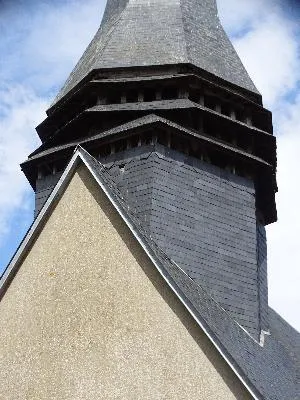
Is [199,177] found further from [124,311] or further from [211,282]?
[124,311]

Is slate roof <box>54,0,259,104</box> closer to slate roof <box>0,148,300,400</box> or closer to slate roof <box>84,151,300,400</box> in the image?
slate roof <box>0,148,300,400</box>

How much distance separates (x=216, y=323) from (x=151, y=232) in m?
2.46

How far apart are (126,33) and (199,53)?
6.31ft

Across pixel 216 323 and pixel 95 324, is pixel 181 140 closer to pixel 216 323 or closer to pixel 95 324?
pixel 216 323

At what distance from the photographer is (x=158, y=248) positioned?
12.0 m

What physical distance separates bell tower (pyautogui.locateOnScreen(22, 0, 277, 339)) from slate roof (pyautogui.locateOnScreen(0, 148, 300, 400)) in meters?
0.58

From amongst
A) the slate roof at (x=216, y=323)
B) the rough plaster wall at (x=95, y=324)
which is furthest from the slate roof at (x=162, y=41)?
the rough plaster wall at (x=95, y=324)

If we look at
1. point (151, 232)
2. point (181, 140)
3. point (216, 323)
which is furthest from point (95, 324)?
point (181, 140)

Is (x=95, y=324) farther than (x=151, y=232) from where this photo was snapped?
No

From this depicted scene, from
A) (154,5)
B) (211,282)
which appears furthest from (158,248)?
(154,5)

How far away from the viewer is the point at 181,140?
1411 centimetres

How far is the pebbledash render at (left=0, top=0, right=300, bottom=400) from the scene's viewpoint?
9922 millimetres

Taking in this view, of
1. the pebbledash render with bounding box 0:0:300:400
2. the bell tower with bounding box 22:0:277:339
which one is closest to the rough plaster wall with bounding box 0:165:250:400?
the pebbledash render with bounding box 0:0:300:400

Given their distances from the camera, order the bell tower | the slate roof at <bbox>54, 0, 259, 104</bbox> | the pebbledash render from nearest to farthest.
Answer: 1. the pebbledash render
2. the bell tower
3. the slate roof at <bbox>54, 0, 259, 104</bbox>
